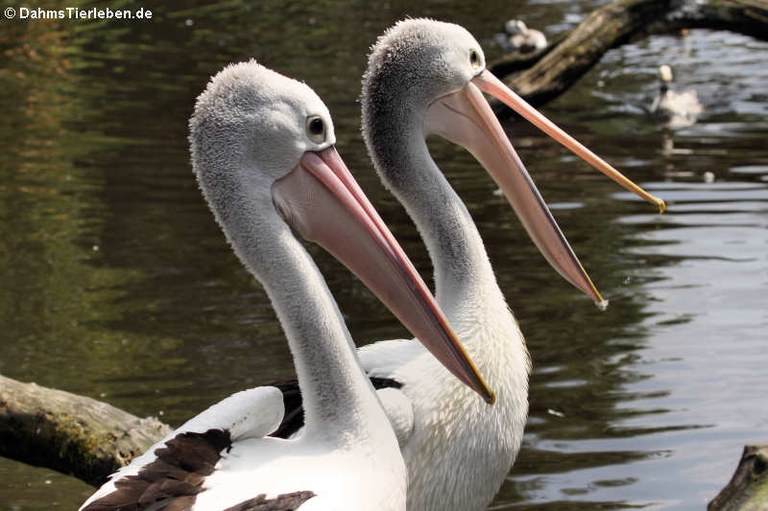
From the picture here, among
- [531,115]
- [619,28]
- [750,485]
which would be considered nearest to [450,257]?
[531,115]

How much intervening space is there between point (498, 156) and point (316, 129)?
121cm

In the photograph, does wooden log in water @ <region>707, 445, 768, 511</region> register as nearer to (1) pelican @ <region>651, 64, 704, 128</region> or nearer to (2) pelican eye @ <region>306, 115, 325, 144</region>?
(2) pelican eye @ <region>306, 115, 325, 144</region>

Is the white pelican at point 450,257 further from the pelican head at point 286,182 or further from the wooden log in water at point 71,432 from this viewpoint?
the wooden log in water at point 71,432

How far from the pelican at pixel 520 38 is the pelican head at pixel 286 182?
1115 centimetres

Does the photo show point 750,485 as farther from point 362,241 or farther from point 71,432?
point 71,432

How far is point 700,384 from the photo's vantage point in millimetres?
6129

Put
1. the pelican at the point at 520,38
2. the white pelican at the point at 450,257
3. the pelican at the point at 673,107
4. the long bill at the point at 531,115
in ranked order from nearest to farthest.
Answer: the white pelican at the point at 450,257, the long bill at the point at 531,115, the pelican at the point at 673,107, the pelican at the point at 520,38

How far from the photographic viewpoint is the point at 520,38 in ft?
49.9

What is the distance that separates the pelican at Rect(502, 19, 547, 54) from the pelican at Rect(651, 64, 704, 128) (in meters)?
2.76

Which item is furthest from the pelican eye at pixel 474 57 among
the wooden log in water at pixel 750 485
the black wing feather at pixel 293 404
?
the wooden log in water at pixel 750 485

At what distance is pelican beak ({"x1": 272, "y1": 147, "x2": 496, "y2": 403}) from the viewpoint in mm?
3500

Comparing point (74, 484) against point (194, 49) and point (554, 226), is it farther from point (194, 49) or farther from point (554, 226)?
point (194, 49)

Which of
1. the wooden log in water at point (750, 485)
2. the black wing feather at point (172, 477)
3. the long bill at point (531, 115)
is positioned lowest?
the wooden log in water at point (750, 485)

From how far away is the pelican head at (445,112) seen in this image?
4523 millimetres
